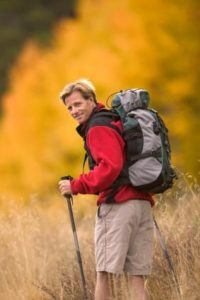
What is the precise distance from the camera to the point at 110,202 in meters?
5.61

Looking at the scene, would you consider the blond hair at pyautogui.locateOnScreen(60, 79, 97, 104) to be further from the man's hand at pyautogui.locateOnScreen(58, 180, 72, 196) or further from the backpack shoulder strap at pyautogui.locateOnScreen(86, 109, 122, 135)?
the man's hand at pyautogui.locateOnScreen(58, 180, 72, 196)

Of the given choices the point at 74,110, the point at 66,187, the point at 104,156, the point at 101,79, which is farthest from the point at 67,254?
the point at 101,79

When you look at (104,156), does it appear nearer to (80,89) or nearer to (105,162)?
(105,162)

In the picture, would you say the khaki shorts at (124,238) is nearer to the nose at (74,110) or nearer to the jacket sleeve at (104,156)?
the jacket sleeve at (104,156)

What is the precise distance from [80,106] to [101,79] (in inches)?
516

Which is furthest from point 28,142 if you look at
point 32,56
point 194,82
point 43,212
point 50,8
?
point 50,8

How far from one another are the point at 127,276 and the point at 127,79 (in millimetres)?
11953

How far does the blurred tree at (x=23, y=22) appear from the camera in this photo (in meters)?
58.0

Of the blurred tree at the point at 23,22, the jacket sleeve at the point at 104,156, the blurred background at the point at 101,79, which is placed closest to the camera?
the jacket sleeve at the point at 104,156

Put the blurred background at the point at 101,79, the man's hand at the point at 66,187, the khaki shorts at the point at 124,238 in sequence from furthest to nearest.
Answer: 1. the blurred background at the point at 101,79
2. the man's hand at the point at 66,187
3. the khaki shorts at the point at 124,238

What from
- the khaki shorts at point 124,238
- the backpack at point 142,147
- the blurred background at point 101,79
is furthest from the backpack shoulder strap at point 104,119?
the blurred background at point 101,79

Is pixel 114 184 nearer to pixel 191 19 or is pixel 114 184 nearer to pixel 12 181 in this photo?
pixel 191 19

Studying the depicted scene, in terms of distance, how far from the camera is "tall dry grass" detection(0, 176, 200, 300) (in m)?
6.19

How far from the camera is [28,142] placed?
25.5 meters
